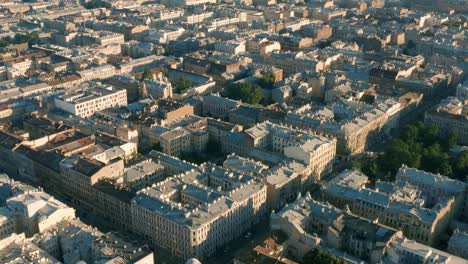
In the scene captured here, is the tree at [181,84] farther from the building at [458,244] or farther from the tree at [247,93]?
the building at [458,244]

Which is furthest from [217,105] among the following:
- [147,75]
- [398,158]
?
[398,158]

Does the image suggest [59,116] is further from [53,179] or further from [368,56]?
[368,56]

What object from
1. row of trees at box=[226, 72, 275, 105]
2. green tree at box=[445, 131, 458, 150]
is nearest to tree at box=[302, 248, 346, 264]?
green tree at box=[445, 131, 458, 150]

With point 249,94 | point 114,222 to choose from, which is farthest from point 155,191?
point 249,94

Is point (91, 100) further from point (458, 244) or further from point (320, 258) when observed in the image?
point (458, 244)

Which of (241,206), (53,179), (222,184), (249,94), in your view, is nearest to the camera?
(241,206)

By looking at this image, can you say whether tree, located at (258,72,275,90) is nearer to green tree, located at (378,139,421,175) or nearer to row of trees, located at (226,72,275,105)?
row of trees, located at (226,72,275,105)
